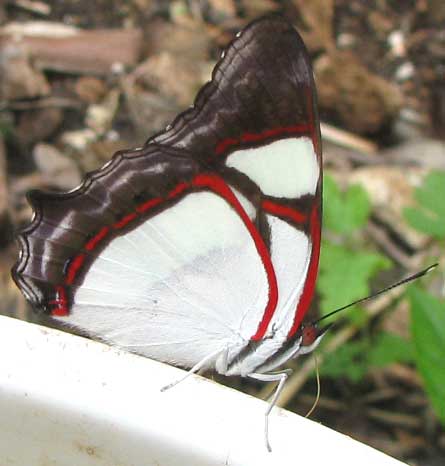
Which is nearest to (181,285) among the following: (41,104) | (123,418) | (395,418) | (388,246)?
(123,418)

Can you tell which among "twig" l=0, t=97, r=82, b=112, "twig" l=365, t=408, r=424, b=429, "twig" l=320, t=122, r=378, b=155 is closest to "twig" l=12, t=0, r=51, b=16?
"twig" l=0, t=97, r=82, b=112

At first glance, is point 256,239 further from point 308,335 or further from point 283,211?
point 308,335

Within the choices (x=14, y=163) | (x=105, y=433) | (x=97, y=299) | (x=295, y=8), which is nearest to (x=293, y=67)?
(x=97, y=299)

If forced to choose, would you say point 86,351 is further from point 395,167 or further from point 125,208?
point 395,167

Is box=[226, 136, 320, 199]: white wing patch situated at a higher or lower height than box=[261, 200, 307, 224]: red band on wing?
higher

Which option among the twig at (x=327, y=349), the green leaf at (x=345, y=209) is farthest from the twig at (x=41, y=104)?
the twig at (x=327, y=349)

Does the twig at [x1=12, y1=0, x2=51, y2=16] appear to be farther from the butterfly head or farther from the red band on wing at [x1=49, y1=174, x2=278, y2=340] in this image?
the butterfly head

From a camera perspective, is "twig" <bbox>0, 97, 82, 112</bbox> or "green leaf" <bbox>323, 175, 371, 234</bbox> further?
"twig" <bbox>0, 97, 82, 112</bbox>
